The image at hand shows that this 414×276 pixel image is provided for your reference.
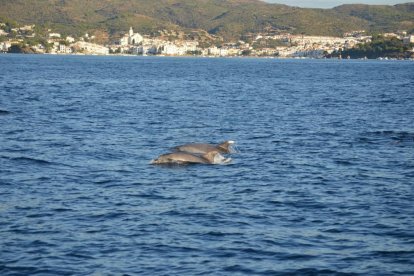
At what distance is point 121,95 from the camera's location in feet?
240

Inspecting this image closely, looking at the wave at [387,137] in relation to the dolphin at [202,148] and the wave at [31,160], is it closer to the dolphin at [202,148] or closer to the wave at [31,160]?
the dolphin at [202,148]

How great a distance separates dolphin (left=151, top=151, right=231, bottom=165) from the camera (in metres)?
28.8

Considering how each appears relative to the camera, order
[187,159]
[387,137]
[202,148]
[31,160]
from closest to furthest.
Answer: [187,159], [31,160], [202,148], [387,137]

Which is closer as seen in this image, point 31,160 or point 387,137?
point 31,160

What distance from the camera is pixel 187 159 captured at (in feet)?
95.2

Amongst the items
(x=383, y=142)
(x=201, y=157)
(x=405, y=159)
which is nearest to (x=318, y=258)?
(x=201, y=157)

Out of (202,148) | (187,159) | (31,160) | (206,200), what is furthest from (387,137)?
(31,160)

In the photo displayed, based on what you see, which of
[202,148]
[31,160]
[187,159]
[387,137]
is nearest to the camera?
[187,159]

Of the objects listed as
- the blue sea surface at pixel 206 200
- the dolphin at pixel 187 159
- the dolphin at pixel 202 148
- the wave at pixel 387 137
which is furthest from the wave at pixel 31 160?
the wave at pixel 387 137

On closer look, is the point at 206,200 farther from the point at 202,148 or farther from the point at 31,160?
the point at 31,160

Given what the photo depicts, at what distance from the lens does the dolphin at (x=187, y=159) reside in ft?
94.5

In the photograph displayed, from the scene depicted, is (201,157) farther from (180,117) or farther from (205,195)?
(180,117)

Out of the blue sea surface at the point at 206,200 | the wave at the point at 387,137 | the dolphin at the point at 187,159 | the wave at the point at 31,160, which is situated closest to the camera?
the blue sea surface at the point at 206,200

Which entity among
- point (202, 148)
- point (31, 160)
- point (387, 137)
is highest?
point (202, 148)
